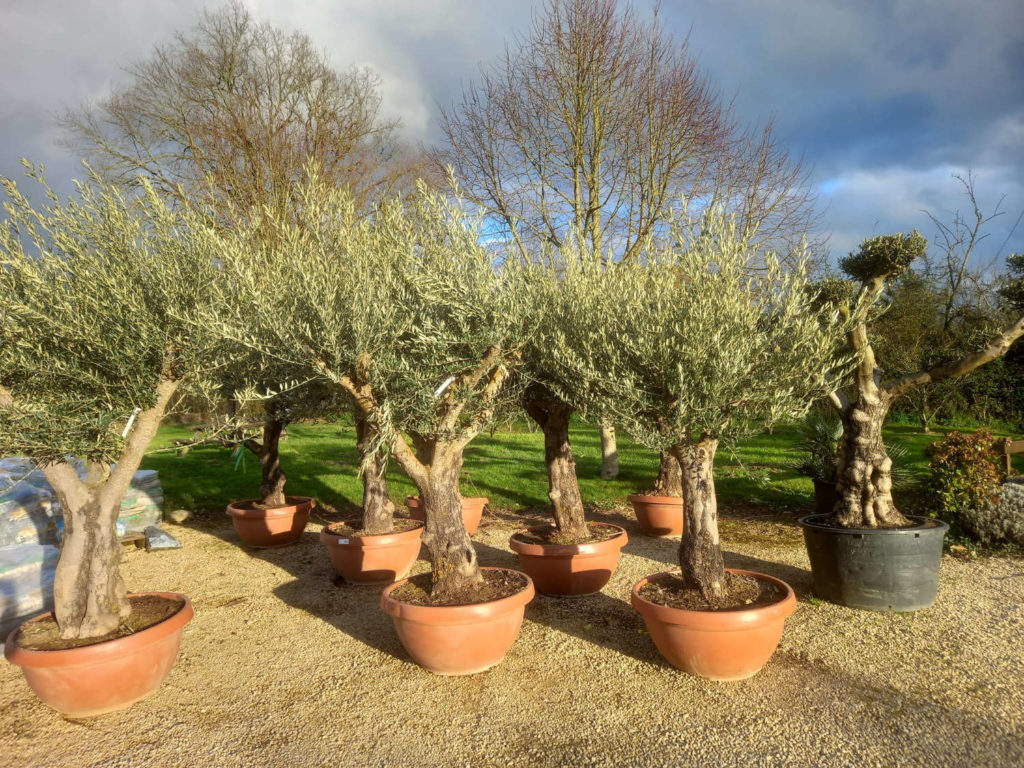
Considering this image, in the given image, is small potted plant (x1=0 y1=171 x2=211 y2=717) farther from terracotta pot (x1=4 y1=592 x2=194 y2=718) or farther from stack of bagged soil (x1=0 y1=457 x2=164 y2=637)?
stack of bagged soil (x1=0 y1=457 x2=164 y2=637)

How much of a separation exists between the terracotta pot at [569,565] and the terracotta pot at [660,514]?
103 inches

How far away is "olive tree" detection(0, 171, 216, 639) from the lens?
15.9ft

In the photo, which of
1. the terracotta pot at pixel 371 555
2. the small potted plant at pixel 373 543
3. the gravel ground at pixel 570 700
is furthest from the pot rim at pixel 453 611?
the terracotta pot at pixel 371 555

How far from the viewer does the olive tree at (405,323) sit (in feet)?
16.5

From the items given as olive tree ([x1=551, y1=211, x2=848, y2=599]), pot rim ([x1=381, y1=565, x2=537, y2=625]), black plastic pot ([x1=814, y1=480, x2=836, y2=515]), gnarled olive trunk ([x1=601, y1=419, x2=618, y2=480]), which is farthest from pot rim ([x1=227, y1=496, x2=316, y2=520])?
black plastic pot ([x1=814, y1=480, x2=836, y2=515])

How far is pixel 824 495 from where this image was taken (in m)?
9.64

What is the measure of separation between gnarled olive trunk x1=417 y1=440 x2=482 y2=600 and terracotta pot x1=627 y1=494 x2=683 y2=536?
15.3 ft

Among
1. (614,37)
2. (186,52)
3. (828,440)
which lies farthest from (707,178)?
(186,52)

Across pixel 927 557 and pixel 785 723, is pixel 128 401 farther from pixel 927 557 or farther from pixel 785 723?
pixel 927 557

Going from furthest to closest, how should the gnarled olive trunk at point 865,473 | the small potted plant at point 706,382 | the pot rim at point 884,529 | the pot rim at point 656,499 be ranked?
the pot rim at point 656,499
the gnarled olive trunk at point 865,473
the pot rim at point 884,529
the small potted plant at point 706,382

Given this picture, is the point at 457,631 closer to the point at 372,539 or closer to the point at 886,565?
the point at 372,539

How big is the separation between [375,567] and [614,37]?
11.3 m

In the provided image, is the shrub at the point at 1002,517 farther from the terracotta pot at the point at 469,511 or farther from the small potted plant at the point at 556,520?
the terracotta pot at the point at 469,511

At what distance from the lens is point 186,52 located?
17.5 m
